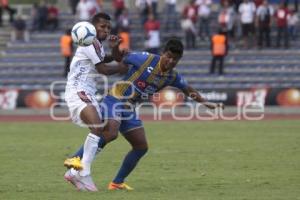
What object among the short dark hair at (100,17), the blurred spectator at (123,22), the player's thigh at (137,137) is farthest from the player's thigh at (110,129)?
the blurred spectator at (123,22)

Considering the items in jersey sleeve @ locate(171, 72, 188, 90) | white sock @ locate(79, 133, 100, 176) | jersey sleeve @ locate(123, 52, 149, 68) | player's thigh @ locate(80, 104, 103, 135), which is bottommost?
white sock @ locate(79, 133, 100, 176)

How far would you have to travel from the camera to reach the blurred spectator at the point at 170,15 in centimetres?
3459

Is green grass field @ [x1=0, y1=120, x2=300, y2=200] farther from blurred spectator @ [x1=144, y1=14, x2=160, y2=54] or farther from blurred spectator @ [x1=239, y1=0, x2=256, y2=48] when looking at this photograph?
blurred spectator @ [x1=239, y1=0, x2=256, y2=48]

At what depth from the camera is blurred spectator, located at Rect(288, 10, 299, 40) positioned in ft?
106

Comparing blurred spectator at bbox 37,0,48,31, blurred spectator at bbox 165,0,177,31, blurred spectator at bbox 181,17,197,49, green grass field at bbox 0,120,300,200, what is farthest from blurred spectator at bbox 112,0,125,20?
green grass field at bbox 0,120,300,200

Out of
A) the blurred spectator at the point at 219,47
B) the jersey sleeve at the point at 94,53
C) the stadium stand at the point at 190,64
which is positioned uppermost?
the jersey sleeve at the point at 94,53

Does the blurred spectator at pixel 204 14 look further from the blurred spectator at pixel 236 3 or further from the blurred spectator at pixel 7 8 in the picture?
the blurred spectator at pixel 7 8

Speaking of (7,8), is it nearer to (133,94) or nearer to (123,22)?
(123,22)

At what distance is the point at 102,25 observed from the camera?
1114 centimetres

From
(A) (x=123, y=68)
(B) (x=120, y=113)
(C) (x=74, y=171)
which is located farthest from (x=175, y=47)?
(C) (x=74, y=171)

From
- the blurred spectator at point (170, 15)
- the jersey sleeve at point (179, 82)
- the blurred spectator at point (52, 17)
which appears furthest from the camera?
the blurred spectator at point (52, 17)

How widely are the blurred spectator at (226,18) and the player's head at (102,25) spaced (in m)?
20.5

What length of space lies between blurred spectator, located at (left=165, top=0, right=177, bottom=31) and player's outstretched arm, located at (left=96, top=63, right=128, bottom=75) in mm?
23558

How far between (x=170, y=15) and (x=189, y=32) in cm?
250
